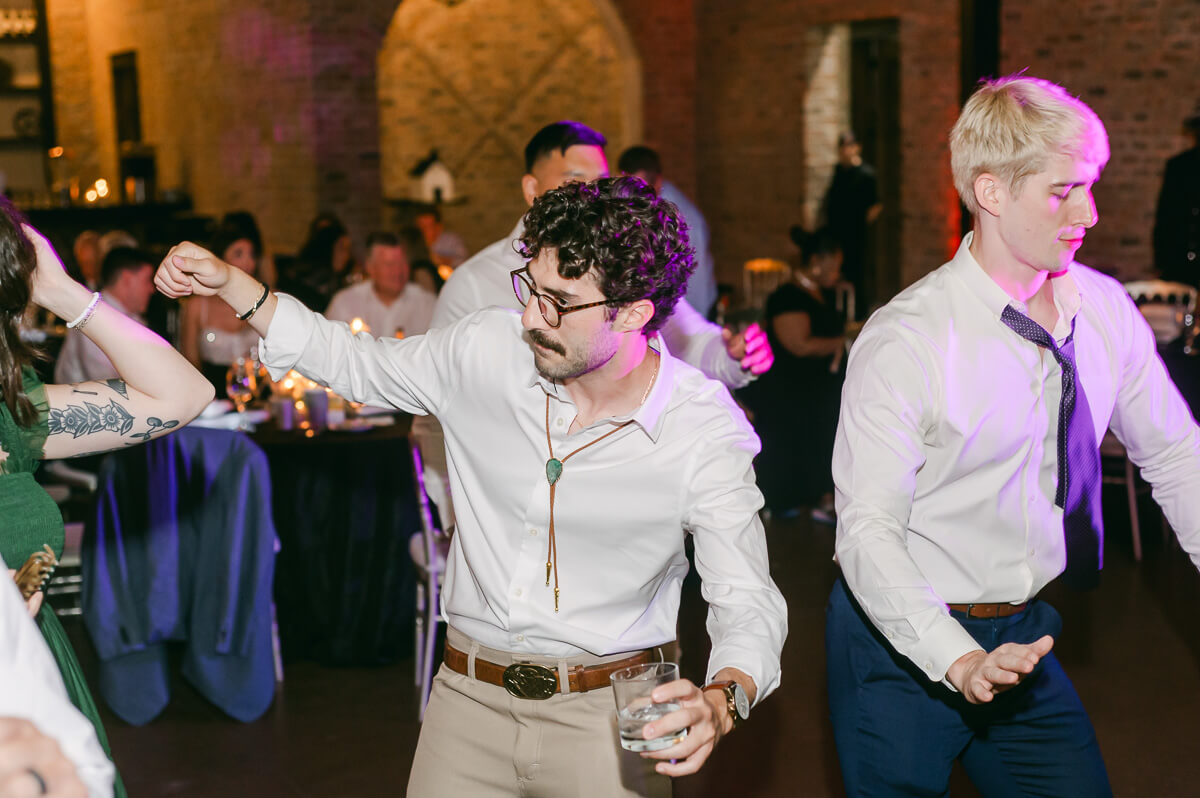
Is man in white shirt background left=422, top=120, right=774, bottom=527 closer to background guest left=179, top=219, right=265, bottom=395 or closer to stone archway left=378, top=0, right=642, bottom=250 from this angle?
background guest left=179, top=219, right=265, bottom=395

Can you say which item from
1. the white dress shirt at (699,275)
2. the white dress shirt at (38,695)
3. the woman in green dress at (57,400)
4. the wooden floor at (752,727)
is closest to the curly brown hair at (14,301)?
the woman in green dress at (57,400)

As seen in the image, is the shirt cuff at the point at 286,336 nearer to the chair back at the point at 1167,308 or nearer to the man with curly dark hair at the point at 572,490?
the man with curly dark hair at the point at 572,490

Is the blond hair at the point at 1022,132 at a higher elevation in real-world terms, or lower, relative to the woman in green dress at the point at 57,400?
higher

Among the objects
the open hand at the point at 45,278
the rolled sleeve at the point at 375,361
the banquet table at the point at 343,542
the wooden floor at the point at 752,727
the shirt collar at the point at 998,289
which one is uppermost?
the open hand at the point at 45,278

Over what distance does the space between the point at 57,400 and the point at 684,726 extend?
1121 millimetres

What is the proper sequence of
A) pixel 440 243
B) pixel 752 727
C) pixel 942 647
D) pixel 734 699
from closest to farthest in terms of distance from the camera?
pixel 734 699 → pixel 942 647 → pixel 752 727 → pixel 440 243

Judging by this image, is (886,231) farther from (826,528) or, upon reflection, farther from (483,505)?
(483,505)

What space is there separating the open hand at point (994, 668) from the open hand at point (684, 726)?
1.24ft

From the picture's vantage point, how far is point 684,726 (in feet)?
4.74

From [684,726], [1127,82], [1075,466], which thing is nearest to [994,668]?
[684,726]

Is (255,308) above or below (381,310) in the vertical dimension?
above

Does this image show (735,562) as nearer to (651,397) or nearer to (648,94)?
(651,397)

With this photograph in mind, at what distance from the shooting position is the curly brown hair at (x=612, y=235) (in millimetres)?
1771

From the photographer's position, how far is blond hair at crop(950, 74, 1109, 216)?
75.5 inches
